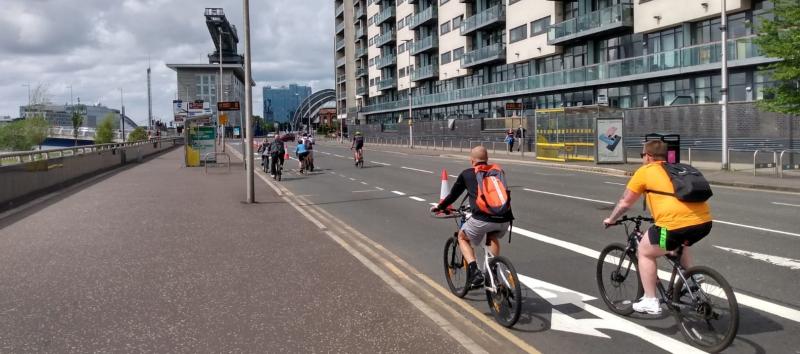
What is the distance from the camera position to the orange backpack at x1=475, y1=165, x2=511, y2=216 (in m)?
5.66

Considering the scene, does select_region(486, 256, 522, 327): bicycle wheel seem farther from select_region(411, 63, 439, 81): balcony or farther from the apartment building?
select_region(411, 63, 439, 81): balcony

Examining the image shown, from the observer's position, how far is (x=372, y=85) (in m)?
92.7

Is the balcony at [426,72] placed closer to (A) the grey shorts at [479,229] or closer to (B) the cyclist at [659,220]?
(A) the grey shorts at [479,229]

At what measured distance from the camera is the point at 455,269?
6641 mm

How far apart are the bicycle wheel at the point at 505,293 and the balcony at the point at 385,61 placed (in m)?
77.1

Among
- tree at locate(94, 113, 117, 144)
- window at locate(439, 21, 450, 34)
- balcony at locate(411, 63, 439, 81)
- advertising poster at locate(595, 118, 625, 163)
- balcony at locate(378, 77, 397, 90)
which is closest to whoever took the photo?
advertising poster at locate(595, 118, 625, 163)

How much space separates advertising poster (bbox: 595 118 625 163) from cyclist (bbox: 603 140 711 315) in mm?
24131

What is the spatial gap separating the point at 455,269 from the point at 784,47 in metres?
17.5

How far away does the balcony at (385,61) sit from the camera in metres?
81.7

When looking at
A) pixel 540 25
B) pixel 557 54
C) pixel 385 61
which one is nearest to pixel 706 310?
pixel 557 54

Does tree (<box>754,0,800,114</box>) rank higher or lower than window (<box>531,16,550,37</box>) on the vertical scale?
lower

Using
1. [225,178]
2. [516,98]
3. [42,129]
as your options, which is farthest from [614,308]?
[42,129]

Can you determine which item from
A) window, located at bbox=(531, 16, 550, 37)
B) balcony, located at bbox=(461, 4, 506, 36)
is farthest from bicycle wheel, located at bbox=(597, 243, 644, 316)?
balcony, located at bbox=(461, 4, 506, 36)

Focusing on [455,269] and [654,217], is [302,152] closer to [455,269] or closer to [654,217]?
[455,269]
